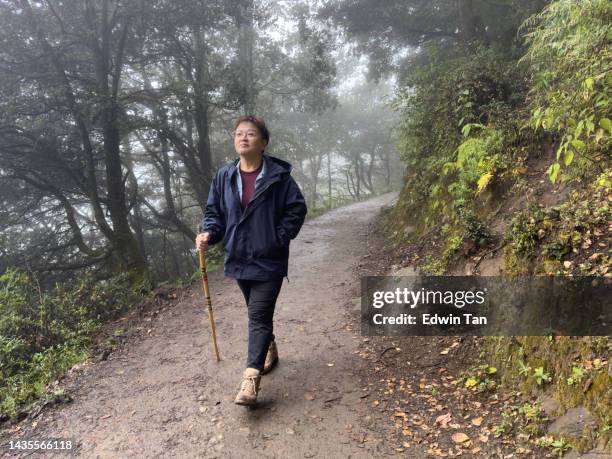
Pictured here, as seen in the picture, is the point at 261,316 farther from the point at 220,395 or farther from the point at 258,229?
the point at 220,395

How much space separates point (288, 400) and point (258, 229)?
64.7 inches

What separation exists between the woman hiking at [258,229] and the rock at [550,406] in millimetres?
2242

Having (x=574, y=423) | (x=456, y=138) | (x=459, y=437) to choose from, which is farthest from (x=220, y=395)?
(x=456, y=138)

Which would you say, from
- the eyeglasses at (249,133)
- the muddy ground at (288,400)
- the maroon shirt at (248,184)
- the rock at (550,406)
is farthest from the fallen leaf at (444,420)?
the eyeglasses at (249,133)

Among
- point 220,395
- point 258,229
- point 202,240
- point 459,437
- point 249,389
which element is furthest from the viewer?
point 220,395

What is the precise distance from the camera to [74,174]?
10930mm

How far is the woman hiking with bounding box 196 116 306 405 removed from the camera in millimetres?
3703

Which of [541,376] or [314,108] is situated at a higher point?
[314,108]

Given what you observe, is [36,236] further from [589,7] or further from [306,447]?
[589,7]

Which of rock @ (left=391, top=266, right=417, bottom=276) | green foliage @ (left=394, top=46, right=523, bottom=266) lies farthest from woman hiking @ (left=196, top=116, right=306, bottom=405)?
rock @ (left=391, top=266, right=417, bottom=276)

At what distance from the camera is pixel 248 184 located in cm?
387

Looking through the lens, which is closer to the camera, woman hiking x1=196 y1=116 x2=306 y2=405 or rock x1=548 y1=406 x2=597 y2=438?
rock x1=548 y1=406 x2=597 y2=438

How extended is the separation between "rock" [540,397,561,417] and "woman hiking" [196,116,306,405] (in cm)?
224

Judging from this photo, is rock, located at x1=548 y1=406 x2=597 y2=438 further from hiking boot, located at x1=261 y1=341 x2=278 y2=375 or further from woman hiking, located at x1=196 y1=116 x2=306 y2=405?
hiking boot, located at x1=261 y1=341 x2=278 y2=375
